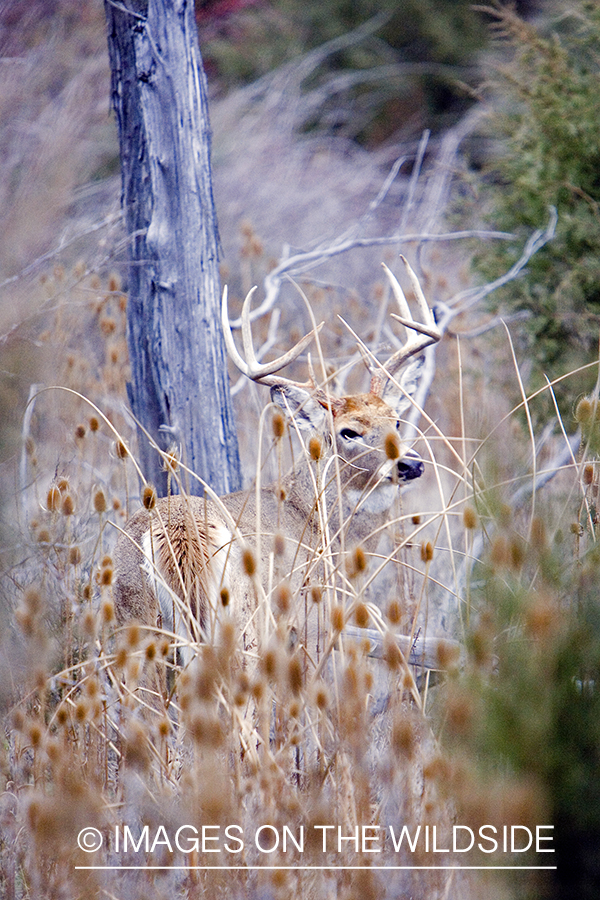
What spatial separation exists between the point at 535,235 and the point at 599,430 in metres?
3.26

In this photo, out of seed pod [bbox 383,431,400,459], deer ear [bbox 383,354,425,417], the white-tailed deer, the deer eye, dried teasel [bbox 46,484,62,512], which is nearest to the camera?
seed pod [bbox 383,431,400,459]

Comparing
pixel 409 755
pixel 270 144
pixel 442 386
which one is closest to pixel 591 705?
pixel 409 755

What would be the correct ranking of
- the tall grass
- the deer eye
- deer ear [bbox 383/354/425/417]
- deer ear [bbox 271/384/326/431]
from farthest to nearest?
1. deer ear [bbox 383/354/425/417]
2. the deer eye
3. deer ear [bbox 271/384/326/431]
4. the tall grass

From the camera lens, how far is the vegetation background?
1.38m

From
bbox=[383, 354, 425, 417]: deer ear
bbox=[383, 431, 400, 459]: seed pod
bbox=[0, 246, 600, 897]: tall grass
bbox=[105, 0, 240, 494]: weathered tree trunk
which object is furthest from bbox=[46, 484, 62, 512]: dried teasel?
bbox=[383, 354, 425, 417]: deer ear

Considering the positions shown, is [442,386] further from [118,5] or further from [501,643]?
[501,643]

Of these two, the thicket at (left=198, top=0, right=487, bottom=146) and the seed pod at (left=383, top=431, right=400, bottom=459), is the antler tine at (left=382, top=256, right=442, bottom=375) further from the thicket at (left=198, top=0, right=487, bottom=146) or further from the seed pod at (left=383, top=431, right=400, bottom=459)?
the thicket at (left=198, top=0, right=487, bottom=146)

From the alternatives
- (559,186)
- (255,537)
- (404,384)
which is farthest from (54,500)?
(559,186)

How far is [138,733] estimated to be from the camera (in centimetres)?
171

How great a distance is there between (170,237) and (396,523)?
1784 mm

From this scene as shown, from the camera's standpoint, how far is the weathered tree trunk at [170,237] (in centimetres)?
362
